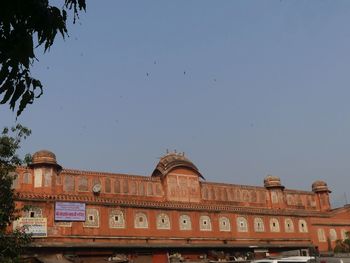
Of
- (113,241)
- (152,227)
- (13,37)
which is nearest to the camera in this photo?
(13,37)

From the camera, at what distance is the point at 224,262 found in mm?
28203

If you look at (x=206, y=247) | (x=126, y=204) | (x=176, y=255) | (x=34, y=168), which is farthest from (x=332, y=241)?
(x=34, y=168)

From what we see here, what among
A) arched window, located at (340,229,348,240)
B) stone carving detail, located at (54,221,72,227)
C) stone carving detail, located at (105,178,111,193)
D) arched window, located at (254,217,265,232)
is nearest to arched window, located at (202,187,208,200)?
arched window, located at (254,217,265,232)

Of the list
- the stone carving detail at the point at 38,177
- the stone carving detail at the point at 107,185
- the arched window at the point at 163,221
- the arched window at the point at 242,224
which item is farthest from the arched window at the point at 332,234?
the stone carving detail at the point at 38,177

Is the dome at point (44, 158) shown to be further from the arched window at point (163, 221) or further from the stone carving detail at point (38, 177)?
the arched window at point (163, 221)

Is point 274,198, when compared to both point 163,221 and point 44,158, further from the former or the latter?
point 44,158

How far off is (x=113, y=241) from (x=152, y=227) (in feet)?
10.4

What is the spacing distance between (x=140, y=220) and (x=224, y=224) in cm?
696

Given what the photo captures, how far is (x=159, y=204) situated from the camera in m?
30.3

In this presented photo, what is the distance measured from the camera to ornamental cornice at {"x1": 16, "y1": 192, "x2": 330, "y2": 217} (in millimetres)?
25570

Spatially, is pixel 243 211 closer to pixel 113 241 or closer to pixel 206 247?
pixel 206 247

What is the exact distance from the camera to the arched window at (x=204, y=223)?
31583 millimetres

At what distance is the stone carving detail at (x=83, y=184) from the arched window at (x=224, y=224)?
9.93 meters

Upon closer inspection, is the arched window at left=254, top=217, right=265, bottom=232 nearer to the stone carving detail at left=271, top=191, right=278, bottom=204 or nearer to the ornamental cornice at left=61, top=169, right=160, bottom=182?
the stone carving detail at left=271, top=191, right=278, bottom=204
